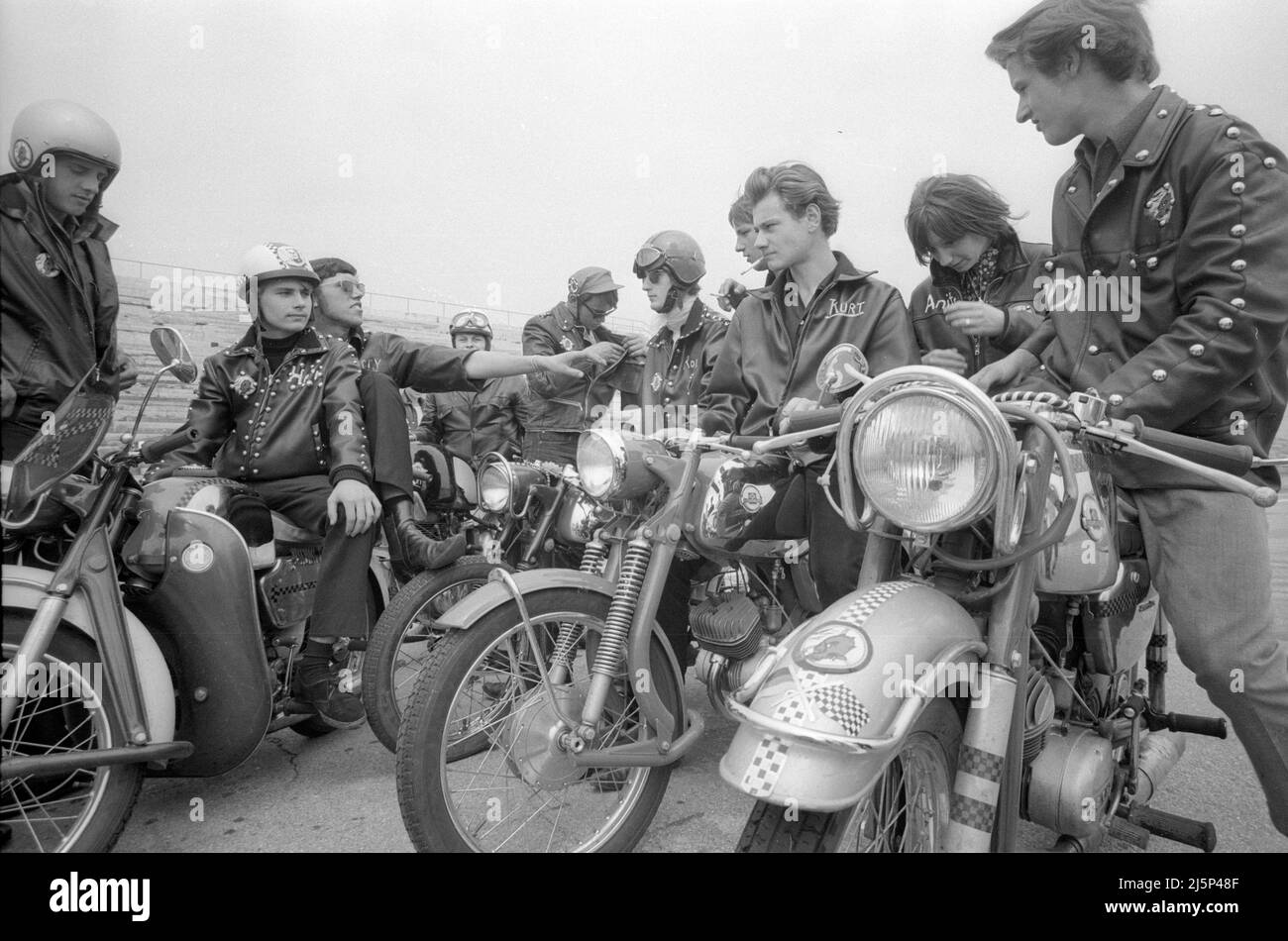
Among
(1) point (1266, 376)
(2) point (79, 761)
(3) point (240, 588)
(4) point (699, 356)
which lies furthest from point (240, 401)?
(1) point (1266, 376)

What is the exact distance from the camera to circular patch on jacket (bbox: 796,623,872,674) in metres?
1.31

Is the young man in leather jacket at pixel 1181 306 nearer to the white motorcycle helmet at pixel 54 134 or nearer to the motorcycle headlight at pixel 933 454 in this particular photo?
the motorcycle headlight at pixel 933 454

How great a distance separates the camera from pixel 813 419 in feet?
5.59

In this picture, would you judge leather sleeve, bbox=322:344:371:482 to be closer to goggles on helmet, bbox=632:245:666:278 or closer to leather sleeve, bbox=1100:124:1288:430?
goggles on helmet, bbox=632:245:666:278

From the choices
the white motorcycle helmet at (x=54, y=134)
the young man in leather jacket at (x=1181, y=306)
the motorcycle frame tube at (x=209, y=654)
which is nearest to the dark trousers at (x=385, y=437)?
the motorcycle frame tube at (x=209, y=654)

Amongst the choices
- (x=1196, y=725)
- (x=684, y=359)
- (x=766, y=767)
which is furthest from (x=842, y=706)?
(x=684, y=359)

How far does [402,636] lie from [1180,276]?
2.58 meters

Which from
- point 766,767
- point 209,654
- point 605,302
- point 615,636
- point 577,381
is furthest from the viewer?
point 605,302

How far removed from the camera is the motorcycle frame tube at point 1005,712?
144 centimetres

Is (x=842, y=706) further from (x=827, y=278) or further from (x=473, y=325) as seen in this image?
(x=473, y=325)

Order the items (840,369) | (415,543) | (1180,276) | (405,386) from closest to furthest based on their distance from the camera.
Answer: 1. (840,369)
2. (1180,276)
3. (415,543)
4. (405,386)

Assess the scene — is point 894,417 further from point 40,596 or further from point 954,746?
point 40,596

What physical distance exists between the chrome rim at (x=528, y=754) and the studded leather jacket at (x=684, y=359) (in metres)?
2.01

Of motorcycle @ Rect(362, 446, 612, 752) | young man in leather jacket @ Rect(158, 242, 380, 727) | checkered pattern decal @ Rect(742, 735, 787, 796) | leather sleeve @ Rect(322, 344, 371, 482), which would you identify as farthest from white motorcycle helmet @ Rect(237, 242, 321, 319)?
checkered pattern decal @ Rect(742, 735, 787, 796)
